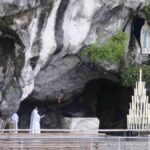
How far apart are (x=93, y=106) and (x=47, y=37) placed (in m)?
6.06

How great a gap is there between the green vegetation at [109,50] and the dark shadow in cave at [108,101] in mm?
2764

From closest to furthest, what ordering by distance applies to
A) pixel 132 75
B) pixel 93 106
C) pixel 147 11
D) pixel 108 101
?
pixel 147 11 < pixel 132 75 < pixel 93 106 < pixel 108 101

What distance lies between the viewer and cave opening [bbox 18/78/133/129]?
2330 centimetres

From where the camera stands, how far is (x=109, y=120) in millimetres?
24391

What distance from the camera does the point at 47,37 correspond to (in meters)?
18.7

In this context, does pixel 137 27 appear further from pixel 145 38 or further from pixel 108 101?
pixel 108 101

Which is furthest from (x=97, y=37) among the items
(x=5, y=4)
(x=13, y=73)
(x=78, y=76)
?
(x=5, y=4)

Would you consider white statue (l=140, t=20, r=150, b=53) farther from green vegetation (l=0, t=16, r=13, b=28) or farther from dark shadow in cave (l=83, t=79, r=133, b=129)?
green vegetation (l=0, t=16, r=13, b=28)

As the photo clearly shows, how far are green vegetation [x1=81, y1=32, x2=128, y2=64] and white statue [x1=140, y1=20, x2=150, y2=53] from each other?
131 cm

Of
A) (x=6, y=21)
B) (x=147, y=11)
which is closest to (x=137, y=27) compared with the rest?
(x=147, y=11)

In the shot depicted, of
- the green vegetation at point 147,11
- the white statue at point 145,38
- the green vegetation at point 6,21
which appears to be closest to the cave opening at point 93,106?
the white statue at point 145,38

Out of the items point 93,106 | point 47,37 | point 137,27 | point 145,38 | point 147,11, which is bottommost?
point 93,106

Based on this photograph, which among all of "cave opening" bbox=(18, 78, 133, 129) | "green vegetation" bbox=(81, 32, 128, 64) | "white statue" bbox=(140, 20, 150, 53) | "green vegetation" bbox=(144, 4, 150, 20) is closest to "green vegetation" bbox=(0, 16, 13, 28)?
"green vegetation" bbox=(81, 32, 128, 64)

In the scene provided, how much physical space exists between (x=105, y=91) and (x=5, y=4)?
28.3 ft
